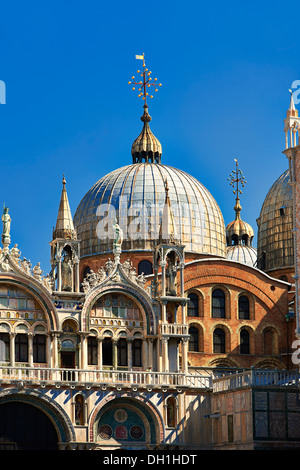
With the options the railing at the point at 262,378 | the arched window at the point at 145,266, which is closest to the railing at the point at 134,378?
the railing at the point at 262,378

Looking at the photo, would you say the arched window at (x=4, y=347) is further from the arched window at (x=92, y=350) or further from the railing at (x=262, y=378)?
the railing at (x=262, y=378)

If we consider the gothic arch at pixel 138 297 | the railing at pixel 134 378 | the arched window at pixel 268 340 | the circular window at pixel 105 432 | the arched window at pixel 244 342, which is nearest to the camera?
the railing at pixel 134 378

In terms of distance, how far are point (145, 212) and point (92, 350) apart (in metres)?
13.4

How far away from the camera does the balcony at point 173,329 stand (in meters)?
57.9

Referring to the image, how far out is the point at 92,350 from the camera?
189 ft

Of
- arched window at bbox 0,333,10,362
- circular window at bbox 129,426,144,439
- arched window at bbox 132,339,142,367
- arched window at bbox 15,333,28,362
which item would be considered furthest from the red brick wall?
arched window at bbox 0,333,10,362

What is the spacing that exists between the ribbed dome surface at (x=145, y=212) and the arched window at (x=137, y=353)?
1092 centimetres

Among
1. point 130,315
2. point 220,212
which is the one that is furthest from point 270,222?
point 130,315

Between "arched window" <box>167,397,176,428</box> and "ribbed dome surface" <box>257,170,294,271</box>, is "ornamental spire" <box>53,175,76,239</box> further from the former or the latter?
"ribbed dome surface" <box>257,170,294,271</box>

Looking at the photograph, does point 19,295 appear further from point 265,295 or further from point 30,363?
point 265,295

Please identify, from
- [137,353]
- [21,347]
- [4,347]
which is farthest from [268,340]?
[4,347]

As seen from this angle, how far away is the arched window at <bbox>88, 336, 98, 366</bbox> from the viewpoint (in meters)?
57.4

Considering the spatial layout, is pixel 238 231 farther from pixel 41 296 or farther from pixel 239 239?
pixel 41 296

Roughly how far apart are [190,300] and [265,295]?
154 inches
